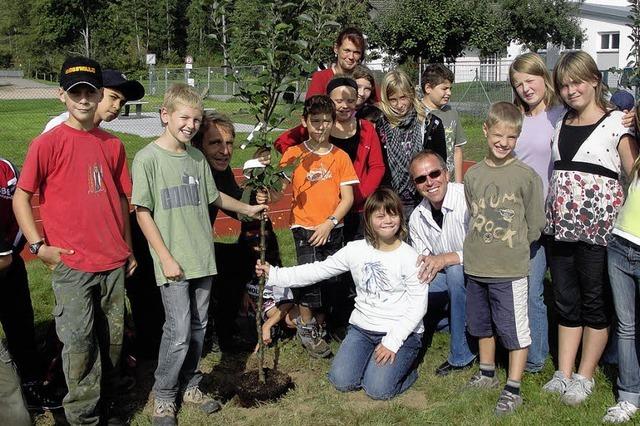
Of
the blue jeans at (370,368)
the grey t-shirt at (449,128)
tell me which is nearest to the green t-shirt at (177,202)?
the blue jeans at (370,368)

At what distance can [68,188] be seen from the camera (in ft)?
11.8

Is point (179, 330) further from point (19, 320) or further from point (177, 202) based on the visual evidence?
point (19, 320)

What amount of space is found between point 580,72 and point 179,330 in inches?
105

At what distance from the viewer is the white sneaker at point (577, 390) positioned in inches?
163

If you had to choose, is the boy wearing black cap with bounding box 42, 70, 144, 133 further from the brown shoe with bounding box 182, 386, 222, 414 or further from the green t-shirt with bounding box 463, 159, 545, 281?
the green t-shirt with bounding box 463, 159, 545, 281

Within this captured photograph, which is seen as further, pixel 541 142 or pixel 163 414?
pixel 541 142

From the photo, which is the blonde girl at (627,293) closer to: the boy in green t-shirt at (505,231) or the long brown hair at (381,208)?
the boy in green t-shirt at (505,231)

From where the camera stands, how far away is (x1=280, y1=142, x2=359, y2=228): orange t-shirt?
184 inches

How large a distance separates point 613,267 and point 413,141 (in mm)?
1805

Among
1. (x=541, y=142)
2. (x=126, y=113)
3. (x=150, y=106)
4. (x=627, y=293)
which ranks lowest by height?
(x=627, y=293)

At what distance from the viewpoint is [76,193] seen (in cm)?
363

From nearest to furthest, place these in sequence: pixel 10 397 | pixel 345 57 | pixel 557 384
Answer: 1. pixel 10 397
2. pixel 557 384
3. pixel 345 57

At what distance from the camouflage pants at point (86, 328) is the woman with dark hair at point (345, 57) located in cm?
238

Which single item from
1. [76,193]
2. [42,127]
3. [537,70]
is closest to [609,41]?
[42,127]
